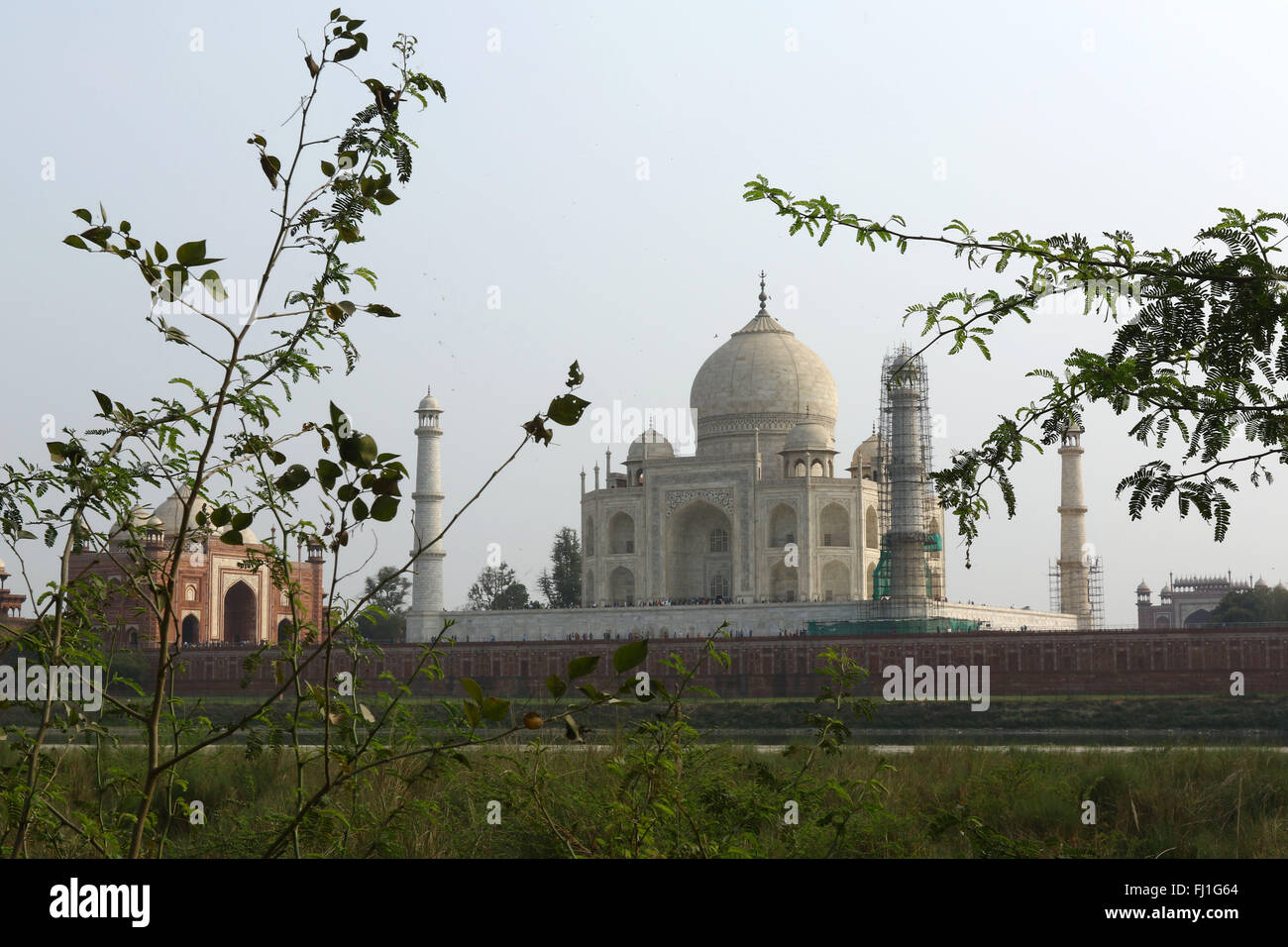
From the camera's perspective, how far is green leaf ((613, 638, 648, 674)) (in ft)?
6.05

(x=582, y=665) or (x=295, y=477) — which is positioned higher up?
(x=295, y=477)

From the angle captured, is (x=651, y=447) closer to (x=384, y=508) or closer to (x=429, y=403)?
(x=429, y=403)

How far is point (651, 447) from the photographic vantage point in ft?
123

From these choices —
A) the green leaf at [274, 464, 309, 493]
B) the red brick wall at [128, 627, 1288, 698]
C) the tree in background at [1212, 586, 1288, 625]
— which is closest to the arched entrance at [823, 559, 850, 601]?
the red brick wall at [128, 627, 1288, 698]

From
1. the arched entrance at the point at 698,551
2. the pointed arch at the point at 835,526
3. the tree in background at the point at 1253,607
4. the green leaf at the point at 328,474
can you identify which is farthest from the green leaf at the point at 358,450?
the tree in background at the point at 1253,607

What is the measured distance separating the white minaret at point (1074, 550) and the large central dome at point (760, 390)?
6.64 metres

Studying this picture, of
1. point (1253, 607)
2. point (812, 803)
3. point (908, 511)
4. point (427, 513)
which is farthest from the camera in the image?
point (1253, 607)

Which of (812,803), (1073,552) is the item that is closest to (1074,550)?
(1073,552)

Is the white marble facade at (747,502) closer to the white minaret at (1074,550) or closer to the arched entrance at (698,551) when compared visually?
the arched entrance at (698,551)

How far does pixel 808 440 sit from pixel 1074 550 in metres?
7.54

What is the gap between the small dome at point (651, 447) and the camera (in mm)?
37312

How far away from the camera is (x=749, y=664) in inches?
1063

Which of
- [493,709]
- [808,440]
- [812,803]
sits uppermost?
[808,440]
